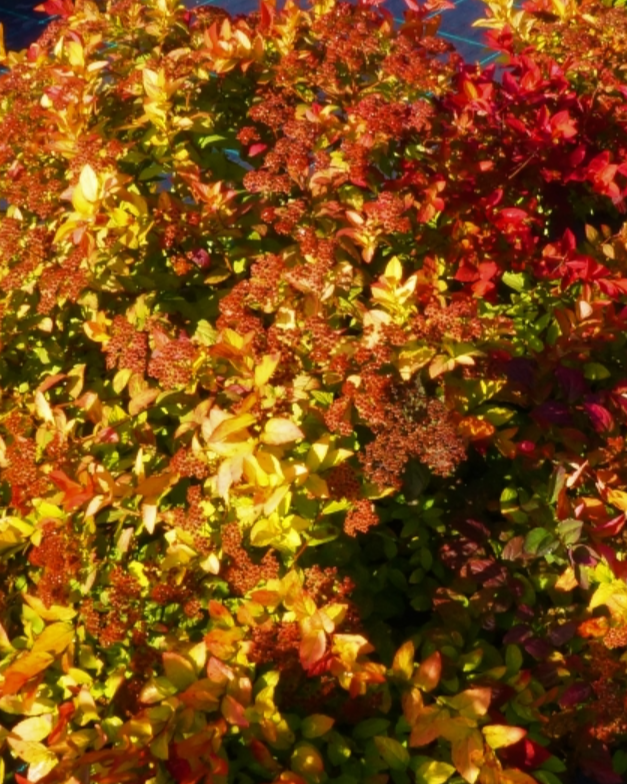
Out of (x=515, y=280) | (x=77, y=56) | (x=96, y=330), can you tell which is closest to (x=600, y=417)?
(x=515, y=280)

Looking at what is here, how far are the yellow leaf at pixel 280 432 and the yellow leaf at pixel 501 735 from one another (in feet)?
1.68

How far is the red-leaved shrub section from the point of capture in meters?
1.55

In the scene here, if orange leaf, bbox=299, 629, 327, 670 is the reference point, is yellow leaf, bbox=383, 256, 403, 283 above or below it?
above

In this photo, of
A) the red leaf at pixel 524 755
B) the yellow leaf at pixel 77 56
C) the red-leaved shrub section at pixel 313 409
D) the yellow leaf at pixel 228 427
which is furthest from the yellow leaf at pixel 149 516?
the yellow leaf at pixel 77 56

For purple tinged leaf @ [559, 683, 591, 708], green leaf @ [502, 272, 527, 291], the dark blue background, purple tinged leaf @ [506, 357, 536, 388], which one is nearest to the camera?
purple tinged leaf @ [559, 683, 591, 708]

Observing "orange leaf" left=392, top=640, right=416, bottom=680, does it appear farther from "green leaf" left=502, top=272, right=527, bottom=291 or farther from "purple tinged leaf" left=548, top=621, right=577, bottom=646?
"green leaf" left=502, top=272, right=527, bottom=291

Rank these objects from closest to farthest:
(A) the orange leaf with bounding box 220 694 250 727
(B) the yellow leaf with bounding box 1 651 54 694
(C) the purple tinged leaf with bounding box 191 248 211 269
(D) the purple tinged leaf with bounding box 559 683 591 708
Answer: (A) the orange leaf with bounding box 220 694 250 727
(B) the yellow leaf with bounding box 1 651 54 694
(D) the purple tinged leaf with bounding box 559 683 591 708
(C) the purple tinged leaf with bounding box 191 248 211 269

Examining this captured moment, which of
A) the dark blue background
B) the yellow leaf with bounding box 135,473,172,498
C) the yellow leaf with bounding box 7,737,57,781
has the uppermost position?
the yellow leaf with bounding box 135,473,172,498

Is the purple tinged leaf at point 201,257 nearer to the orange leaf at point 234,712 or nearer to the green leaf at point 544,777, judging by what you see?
the orange leaf at point 234,712

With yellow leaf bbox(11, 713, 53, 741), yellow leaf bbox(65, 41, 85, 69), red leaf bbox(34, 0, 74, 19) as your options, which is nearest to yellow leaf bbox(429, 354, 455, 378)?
yellow leaf bbox(11, 713, 53, 741)

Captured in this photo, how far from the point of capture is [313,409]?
165 cm

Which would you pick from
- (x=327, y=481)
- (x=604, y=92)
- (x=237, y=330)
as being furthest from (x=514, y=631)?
(x=604, y=92)

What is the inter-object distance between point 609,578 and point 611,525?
118mm

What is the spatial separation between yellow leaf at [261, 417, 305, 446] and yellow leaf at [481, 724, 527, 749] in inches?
20.1
